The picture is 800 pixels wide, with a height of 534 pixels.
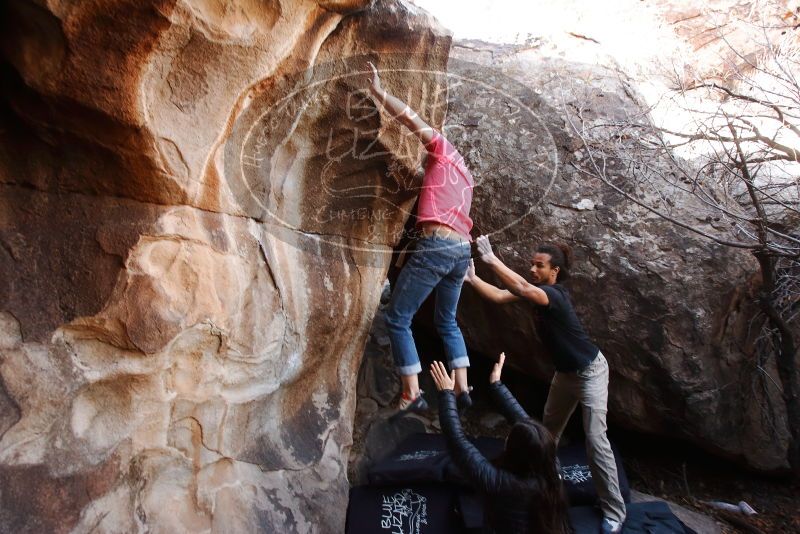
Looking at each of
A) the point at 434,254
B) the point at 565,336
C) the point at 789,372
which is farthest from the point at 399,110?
the point at 789,372

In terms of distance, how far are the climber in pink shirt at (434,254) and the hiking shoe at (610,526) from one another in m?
0.99

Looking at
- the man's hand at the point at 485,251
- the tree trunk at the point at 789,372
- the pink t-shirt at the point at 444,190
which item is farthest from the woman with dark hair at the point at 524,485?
the tree trunk at the point at 789,372

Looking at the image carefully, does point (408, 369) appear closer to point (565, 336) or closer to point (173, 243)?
point (565, 336)

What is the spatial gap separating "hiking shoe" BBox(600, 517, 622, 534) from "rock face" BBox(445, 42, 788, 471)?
90 cm

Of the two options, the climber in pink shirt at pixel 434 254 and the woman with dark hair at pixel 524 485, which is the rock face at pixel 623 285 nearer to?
the climber in pink shirt at pixel 434 254

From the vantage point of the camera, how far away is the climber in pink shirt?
2691 millimetres

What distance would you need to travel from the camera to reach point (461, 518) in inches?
114

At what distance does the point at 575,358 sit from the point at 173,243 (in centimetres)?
195

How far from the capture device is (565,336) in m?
2.82

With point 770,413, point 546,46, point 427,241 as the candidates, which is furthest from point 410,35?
point 770,413

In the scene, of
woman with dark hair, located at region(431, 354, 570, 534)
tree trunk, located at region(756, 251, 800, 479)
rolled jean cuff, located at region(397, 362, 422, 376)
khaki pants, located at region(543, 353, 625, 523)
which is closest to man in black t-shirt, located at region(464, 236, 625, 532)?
khaki pants, located at region(543, 353, 625, 523)

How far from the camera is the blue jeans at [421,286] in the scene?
2697 mm

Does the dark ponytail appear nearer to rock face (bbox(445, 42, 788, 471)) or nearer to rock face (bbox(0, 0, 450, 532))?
rock face (bbox(445, 42, 788, 471))

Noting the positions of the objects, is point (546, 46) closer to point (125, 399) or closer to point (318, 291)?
point (318, 291)
